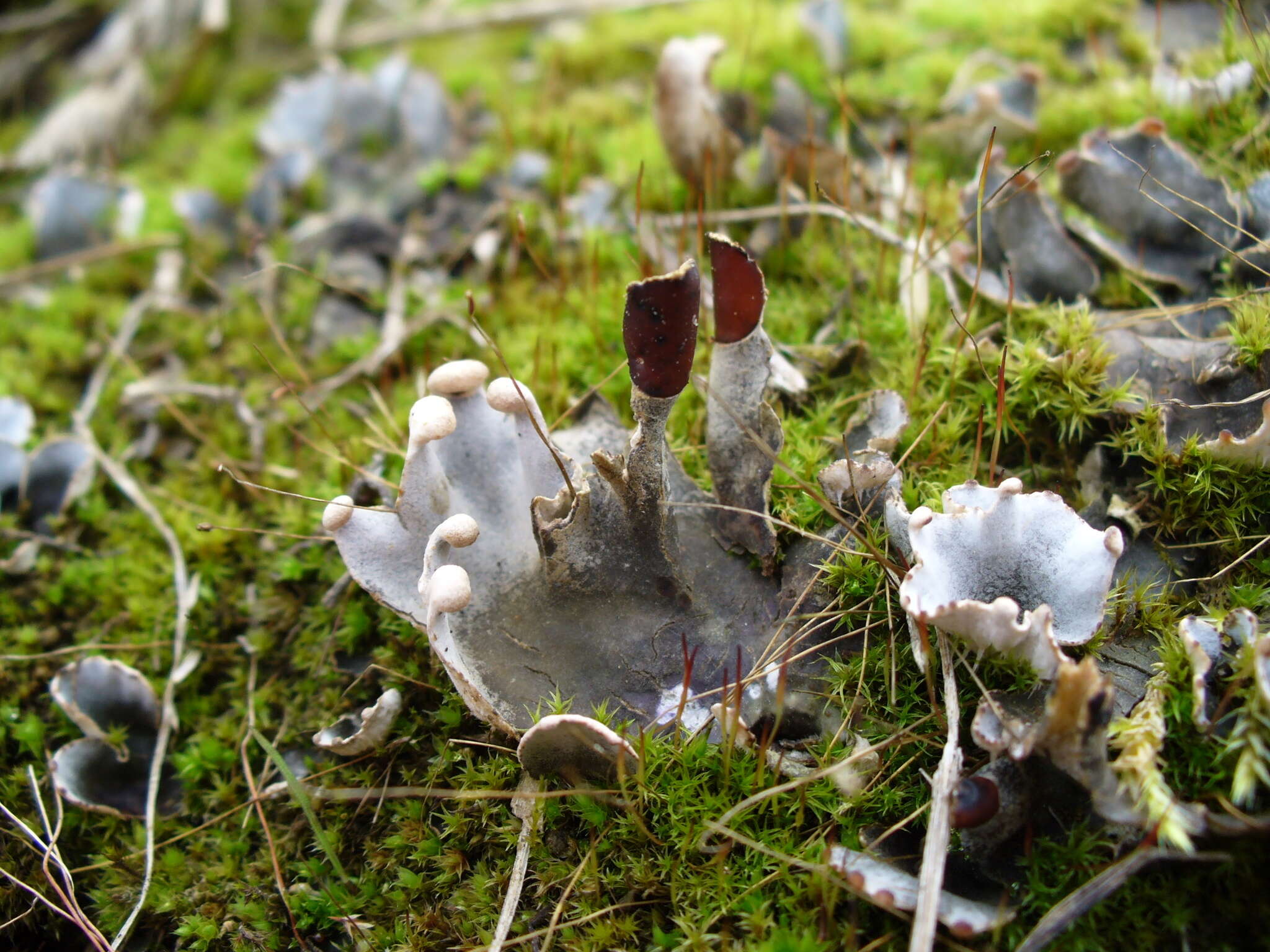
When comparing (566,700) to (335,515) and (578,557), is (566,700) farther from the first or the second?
(335,515)

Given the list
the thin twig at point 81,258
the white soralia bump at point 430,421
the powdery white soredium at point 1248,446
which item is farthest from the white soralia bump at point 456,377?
the thin twig at point 81,258

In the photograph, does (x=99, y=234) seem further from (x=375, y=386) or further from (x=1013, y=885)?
(x=1013, y=885)

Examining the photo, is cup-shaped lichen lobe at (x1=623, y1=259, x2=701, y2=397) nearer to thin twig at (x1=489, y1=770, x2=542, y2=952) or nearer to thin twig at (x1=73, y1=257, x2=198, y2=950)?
thin twig at (x1=489, y1=770, x2=542, y2=952)

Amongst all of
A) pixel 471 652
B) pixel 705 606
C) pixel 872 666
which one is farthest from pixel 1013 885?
pixel 471 652

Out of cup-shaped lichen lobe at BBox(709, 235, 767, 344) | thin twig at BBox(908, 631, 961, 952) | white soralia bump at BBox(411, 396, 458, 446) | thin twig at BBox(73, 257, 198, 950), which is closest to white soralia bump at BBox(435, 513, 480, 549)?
white soralia bump at BBox(411, 396, 458, 446)

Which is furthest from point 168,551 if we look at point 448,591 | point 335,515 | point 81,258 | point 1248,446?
point 1248,446

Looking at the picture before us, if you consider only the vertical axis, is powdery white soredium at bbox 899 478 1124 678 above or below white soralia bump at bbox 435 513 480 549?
below

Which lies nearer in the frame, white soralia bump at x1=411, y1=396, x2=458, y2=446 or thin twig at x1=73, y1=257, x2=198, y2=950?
white soralia bump at x1=411, y1=396, x2=458, y2=446
